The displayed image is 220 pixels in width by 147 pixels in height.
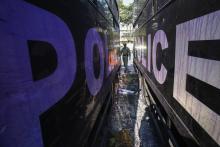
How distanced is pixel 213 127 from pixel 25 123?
105 centimetres

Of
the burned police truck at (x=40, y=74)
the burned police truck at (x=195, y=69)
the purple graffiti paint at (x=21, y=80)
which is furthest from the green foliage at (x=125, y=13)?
the purple graffiti paint at (x=21, y=80)

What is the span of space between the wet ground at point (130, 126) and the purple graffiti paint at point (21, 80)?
104 inches

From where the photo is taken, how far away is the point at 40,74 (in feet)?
3.41

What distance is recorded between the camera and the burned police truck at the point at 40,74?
801 millimetres

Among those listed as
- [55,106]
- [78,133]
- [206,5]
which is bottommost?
[78,133]

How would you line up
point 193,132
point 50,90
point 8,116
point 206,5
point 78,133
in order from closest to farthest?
point 8,116 → point 50,90 → point 206,5 → point 193,132 → point 78,133

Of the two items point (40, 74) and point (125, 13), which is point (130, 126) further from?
point (125, 13)

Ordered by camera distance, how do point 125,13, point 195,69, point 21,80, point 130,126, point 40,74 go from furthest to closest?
point 125,13, point 130,126, point 195,69, point 40,74, point 21,80

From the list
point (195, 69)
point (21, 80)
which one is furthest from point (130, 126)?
point (21, 80)

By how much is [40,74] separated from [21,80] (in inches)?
6.4

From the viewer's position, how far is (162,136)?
11.3ft

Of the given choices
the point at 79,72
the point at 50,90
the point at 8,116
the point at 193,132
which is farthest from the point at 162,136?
the point at 8,116

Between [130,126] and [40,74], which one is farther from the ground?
[40,74]

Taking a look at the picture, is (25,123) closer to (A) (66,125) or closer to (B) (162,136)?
(A) (66,125)
